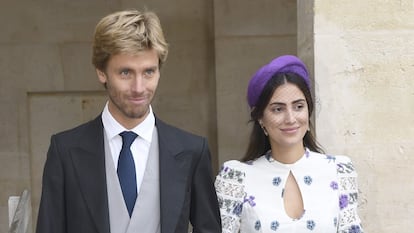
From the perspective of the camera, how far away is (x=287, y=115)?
289 centimetres

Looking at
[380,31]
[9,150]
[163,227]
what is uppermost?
[380,31]

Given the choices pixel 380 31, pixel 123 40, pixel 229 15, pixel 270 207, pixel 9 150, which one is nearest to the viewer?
pixel 123 40

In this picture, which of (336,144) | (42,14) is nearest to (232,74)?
(42,14)

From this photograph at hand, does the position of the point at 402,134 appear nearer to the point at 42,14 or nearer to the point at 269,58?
the point at 269,58

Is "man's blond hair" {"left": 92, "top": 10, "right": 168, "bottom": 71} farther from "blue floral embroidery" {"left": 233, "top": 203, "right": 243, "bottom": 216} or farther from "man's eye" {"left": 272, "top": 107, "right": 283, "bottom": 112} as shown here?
"blue floral embroidery" {"left": 233, "top": 203, "right": 243, "bottom": 216}

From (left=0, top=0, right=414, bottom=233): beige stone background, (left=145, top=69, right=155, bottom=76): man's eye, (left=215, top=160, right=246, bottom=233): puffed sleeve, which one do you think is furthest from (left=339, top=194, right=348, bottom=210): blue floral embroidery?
(left=0, top=0, right=414, bottom=233): beige stone background

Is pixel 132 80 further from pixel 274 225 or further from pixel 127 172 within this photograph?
pixel 274 225

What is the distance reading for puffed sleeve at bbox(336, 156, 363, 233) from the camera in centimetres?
292

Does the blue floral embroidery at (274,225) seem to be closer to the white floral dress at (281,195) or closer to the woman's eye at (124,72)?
the white floral dress at (281,195)

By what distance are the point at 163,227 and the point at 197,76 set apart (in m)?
4.09

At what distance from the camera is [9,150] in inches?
262

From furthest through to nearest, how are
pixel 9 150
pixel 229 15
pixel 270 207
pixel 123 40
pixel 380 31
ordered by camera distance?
1. pixel 9 150
2. pixel 229 15
3. pixel 380 31
4. pixel 270 207
5. pixel 123 40

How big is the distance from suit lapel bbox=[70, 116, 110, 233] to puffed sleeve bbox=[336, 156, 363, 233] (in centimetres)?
99

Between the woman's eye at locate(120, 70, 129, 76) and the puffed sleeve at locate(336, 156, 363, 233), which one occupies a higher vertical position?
the woman's eye at locate(120, 70, 129, 76)
